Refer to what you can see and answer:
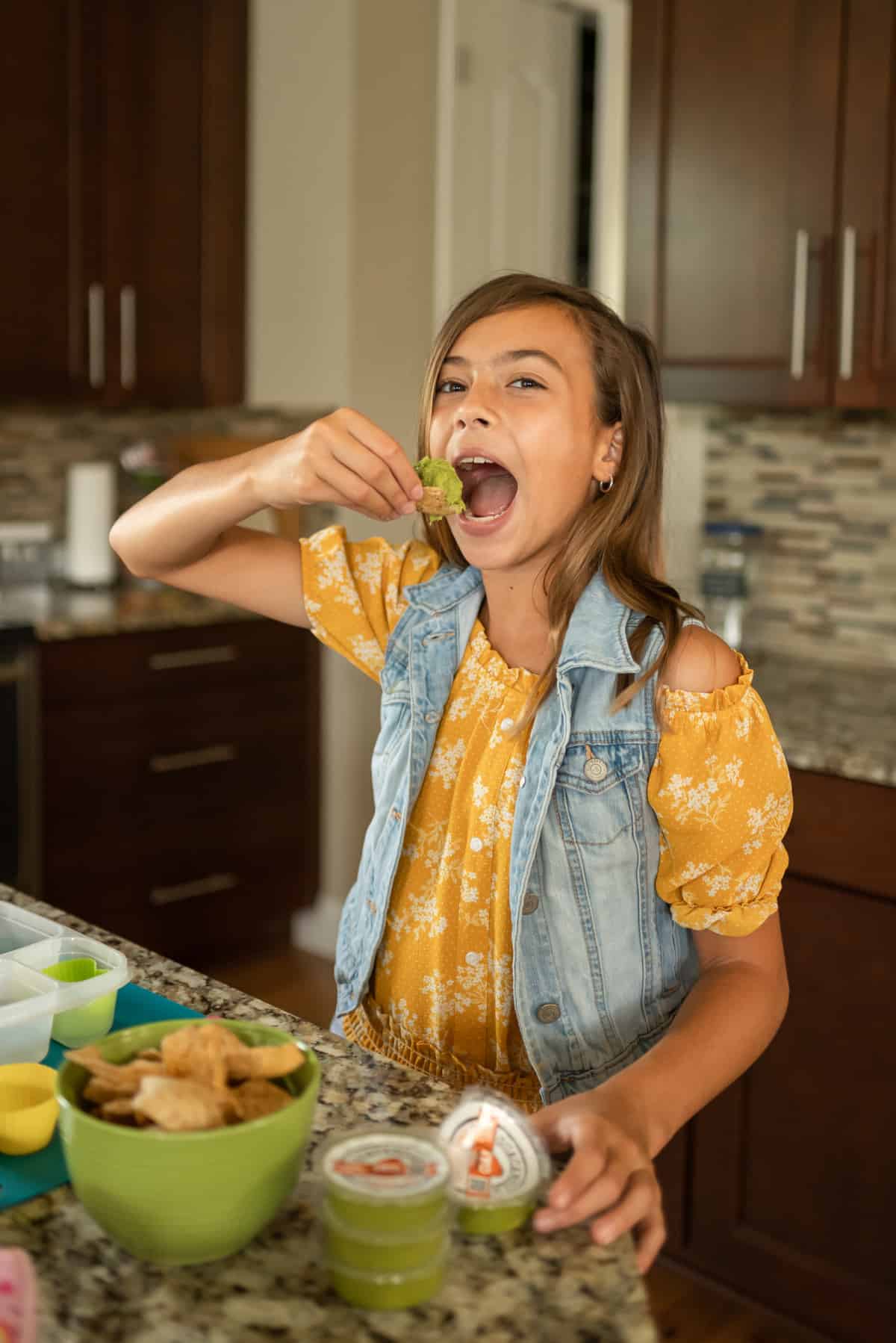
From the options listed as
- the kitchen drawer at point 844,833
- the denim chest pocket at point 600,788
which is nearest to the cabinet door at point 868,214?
the kitchen drawer at point 844,833

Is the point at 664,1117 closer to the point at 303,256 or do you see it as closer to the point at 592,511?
the point at 592,511

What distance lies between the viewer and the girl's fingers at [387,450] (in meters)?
1.20

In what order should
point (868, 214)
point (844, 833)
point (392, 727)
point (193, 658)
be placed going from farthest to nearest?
point (193, 658) → point (868, 214) → point (844, 833) → point (392, 727)

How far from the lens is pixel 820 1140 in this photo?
209 centimetres

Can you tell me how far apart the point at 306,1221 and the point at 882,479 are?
2.15m

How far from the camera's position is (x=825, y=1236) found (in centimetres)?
210

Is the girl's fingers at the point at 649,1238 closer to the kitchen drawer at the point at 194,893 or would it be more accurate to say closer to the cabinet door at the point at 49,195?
the kitchen drawer at the point at 194,893

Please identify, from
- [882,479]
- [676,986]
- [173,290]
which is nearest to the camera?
[676,986]

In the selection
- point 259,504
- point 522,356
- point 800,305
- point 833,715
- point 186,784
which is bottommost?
point 186,784

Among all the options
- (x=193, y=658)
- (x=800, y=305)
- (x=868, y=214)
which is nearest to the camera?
(x=868, y=214)

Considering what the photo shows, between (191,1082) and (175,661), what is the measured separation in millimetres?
2648

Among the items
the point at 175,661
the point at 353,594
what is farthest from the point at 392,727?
the point at 175,661

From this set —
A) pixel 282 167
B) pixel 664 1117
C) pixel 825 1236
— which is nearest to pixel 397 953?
pixel 664 1117

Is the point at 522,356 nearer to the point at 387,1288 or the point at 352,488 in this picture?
the point at 352,488
